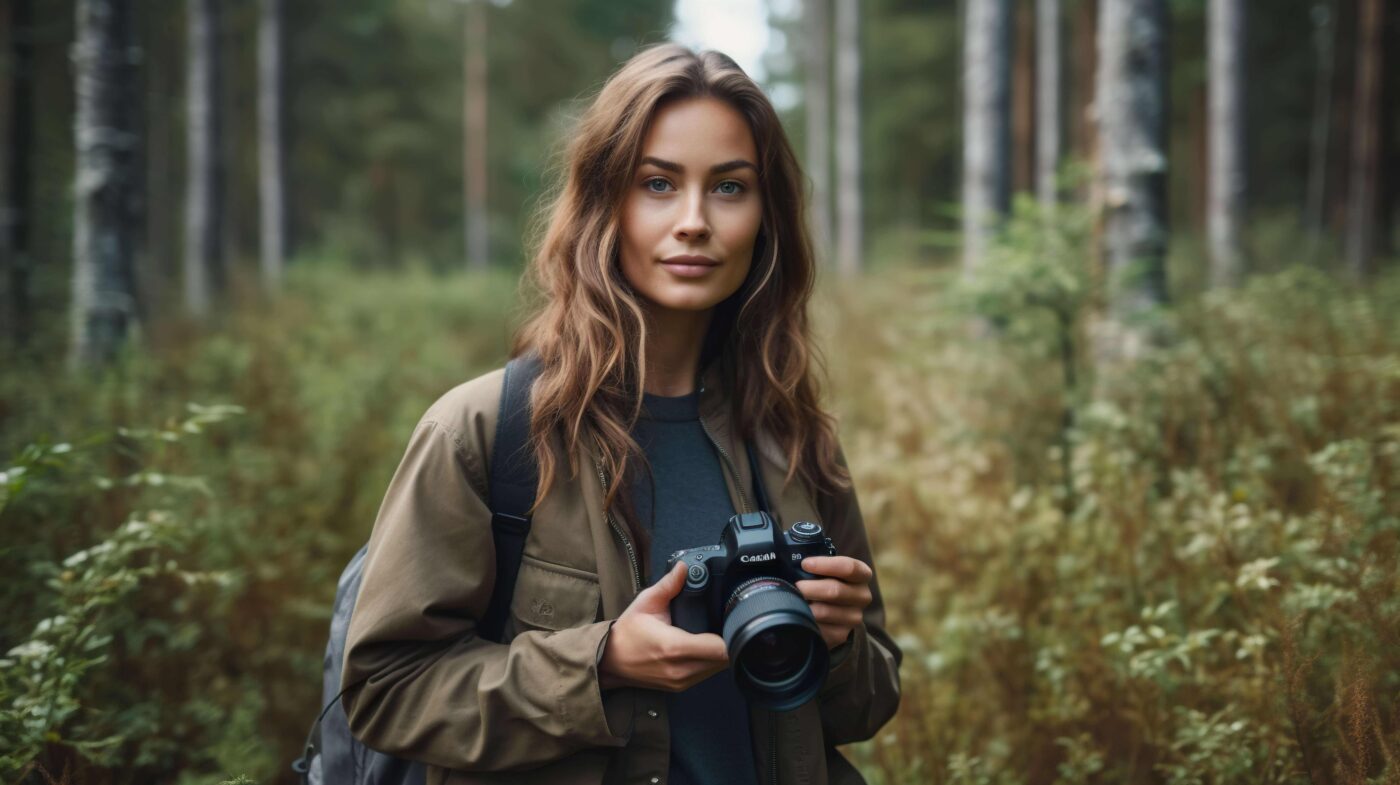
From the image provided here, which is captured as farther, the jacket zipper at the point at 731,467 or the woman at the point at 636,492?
the jacket zipper at the point at 731,467

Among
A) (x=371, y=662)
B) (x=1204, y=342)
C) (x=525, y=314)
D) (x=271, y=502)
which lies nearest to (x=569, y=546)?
(x=371, y=662)

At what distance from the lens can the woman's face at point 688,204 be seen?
68.5 inches

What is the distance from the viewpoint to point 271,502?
4363 millimetres

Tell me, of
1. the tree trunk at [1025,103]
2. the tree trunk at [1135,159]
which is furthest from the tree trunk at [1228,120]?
the tree trunk at [1135,159]

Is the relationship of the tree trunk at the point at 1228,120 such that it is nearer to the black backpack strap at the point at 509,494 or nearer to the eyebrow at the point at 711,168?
the eyebrow at the point at 711,168

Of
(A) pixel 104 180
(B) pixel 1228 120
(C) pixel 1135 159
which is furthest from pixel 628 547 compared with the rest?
(B) pixel 1228 120

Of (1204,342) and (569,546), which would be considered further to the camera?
(1204,342)

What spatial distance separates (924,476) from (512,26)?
81.1 ft

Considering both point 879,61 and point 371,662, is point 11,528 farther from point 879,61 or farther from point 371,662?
point 879,61

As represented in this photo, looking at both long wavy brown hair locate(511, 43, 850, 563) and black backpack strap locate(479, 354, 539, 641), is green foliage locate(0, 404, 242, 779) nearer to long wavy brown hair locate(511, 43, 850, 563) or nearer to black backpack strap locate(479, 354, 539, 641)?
black backpack strap locate(479, 354, 539, 641)

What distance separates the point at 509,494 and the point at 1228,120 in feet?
38.0

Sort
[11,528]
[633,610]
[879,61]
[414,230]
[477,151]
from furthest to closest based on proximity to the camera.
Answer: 1. [414,230]
2. [477,151]
3. [879,61]
4. [11,528]
5. [633,610]

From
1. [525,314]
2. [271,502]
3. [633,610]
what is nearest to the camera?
[633,610]

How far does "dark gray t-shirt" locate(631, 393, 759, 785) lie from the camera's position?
1.62 m
